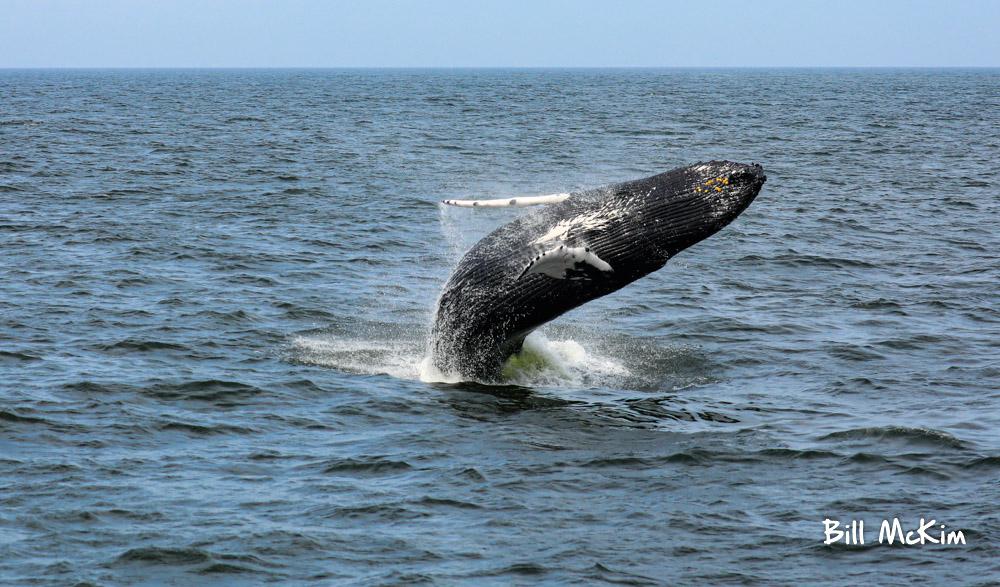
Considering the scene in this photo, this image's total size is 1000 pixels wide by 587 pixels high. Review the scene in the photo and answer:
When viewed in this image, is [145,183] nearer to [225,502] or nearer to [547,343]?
[547,343]

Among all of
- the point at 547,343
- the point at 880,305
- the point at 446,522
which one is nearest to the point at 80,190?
the point at 547,343

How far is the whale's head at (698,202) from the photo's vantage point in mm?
14578

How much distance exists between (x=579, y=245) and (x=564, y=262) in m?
0.76

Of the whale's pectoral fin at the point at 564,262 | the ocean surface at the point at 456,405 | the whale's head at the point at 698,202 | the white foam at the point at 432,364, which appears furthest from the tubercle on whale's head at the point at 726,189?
the white foam at the point at 432,364

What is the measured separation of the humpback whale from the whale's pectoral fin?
12 mm

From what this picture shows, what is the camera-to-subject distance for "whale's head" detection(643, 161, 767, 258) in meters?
14.6

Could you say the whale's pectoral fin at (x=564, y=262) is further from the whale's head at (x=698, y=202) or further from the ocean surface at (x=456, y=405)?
the ocean surface at (x=456, y=405)

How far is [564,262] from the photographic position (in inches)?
558

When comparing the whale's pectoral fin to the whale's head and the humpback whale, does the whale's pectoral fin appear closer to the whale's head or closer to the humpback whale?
the humpback whale

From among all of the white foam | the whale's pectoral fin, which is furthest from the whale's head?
the white foam

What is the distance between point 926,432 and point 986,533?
9.52 ft

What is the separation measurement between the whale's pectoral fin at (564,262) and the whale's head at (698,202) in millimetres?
908

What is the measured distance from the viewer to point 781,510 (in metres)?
12.0

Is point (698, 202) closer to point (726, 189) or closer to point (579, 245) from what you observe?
point (726, 189)
